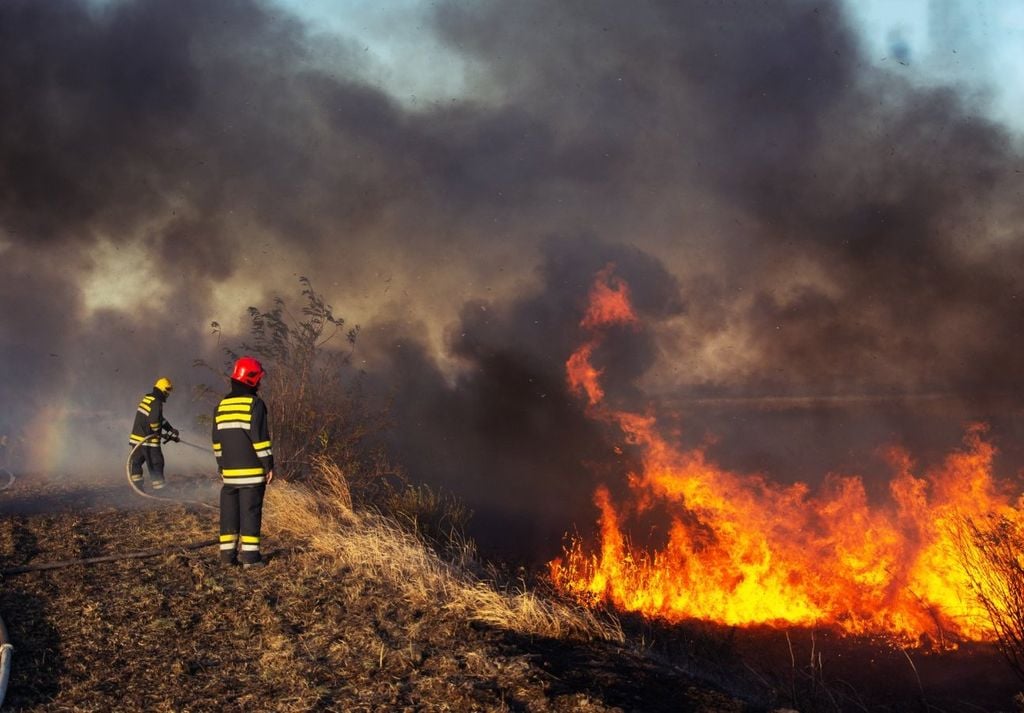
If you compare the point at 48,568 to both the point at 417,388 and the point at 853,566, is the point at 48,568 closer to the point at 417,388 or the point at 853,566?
the point at 853,566

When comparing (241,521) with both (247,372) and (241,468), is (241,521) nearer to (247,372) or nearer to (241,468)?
(241,468)

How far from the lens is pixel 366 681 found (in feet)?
13.1

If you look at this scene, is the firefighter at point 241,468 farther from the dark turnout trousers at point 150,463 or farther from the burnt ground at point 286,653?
the dark turnout trousers at point 150,463

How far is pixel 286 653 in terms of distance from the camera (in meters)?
4.34

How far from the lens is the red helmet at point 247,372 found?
652cm

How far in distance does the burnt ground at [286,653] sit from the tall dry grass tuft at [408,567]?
0.14m

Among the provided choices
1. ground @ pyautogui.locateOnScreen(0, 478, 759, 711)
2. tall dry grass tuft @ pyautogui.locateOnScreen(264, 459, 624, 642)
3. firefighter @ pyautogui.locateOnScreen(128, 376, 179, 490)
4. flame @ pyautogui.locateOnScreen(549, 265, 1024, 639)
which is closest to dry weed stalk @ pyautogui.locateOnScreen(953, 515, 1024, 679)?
ground @ pyautogui.locateOnScreen(0, 478, 759, 711)

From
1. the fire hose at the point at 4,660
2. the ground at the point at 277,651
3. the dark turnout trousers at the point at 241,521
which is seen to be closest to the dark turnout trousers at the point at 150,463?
the ground at the point at 277,651

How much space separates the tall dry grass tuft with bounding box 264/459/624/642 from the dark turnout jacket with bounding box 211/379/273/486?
1.02 metres

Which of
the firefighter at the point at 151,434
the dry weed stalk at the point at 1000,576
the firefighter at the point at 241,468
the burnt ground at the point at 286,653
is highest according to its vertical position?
the firefighter at the point at 151,434

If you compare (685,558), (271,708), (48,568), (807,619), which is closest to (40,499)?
(48,568)

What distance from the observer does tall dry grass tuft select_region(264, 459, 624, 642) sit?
16.8 feet

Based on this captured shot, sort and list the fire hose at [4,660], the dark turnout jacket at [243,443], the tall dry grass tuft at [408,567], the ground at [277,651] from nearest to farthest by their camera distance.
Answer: the fire hose at [4,660] → the ground at [277,651] → the tall dry grass tuft at [408,567] → the dark turnout jacket at [243,443]

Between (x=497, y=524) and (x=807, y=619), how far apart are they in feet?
20.7
